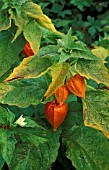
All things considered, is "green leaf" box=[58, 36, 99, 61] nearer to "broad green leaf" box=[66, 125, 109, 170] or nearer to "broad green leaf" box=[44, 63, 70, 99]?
"broad green leaf" box=[44, 63, 70, 99]

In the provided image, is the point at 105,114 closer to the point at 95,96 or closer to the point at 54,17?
the point at 95,96

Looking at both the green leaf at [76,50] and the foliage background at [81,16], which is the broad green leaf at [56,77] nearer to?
the green leaf at [76,50]

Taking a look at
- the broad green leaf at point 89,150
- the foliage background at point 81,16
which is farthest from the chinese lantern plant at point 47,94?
the foliage background at point 81,16

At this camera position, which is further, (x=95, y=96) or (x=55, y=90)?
(x=95, y=96)

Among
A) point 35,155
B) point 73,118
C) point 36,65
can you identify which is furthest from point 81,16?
point 36,65

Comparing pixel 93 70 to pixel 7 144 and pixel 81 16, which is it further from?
pixel 81 16

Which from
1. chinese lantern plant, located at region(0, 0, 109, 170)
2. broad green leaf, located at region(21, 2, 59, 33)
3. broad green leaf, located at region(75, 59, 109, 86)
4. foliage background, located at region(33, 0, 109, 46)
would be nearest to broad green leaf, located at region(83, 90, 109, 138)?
chinese lantern plant, located at region(0, 0, 109, 170)

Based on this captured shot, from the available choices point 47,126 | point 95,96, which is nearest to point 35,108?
point 47,126
